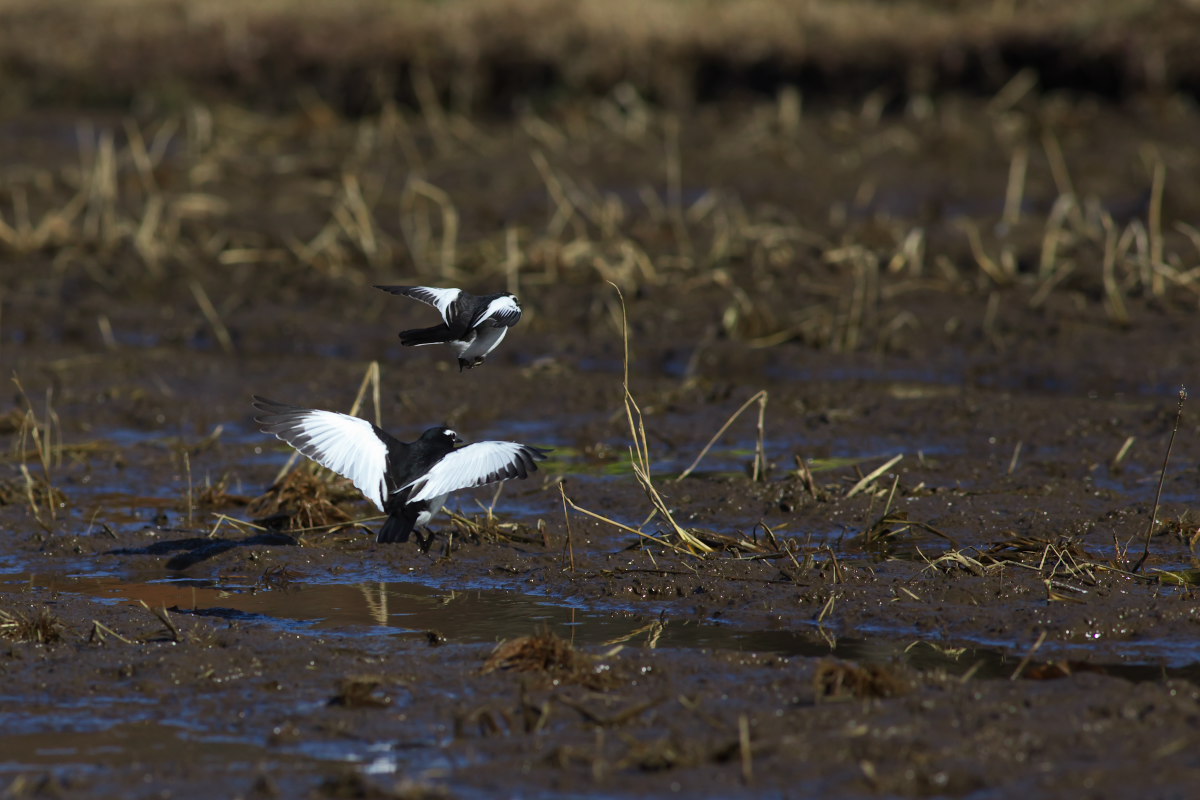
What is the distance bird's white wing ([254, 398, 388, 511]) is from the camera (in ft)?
20.1

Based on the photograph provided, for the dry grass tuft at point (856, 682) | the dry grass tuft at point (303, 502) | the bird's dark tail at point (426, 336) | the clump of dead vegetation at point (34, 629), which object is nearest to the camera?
the dry grass tuft at point (856, 682)

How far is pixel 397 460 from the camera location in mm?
6164

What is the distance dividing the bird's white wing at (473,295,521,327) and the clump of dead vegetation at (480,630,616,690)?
131 cm

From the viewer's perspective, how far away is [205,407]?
951 cm

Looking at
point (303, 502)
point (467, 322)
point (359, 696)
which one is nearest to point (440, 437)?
point (467, 322)

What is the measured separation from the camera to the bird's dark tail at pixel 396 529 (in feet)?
19.4

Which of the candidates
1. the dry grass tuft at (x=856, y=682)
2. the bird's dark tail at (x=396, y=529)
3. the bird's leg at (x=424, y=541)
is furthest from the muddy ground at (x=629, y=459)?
the bird's dark tail at (x=396, y=529)

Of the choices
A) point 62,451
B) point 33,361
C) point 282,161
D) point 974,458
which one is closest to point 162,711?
point 62,451

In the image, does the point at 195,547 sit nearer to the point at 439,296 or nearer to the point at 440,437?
the point at 440,437

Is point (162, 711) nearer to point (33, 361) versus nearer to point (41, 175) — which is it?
point (33, 361)

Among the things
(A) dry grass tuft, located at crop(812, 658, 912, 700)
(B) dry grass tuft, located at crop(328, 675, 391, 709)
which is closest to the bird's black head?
(B) dry grass tuft, located at crop(328, 675, 391, 709)

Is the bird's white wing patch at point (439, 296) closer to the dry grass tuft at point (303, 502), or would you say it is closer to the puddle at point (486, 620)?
the puddle at point (486, 620)

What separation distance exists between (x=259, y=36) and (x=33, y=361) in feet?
Answer: 31.5

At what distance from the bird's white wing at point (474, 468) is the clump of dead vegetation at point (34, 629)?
53.3 inches
